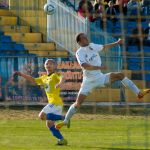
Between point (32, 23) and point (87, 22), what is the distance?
2.93 meters

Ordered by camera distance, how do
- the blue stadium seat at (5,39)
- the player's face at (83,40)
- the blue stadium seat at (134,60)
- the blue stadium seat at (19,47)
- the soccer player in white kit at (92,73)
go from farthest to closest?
the blue stadium seat at (5,39)
the blue stadium seat at (19,47)
the blue stadium seat at (134,60)
the soccer player in white kit at (92,73)
the player's face at (83,40)

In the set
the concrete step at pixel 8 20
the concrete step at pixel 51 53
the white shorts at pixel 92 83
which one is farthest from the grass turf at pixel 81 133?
the concrete step at pixel 8 20

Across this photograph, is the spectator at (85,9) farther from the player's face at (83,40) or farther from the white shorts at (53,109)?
the white shorts at (53,109)

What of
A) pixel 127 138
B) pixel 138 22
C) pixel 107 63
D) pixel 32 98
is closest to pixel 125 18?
pixel 138 22

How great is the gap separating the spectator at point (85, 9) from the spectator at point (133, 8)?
1.13 m

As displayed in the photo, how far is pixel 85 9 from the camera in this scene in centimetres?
2461

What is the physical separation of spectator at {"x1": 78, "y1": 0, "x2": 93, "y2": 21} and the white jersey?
8004 mm

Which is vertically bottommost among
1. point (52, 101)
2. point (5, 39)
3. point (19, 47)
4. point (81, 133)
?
point (81, 133)

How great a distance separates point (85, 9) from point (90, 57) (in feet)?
29.1

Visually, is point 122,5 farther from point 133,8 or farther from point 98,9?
point 98,9

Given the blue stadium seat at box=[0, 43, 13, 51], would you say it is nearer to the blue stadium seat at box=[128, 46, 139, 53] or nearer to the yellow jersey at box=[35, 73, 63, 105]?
Answer: the blue stadium seat at box=[128, 46, 139, 53]

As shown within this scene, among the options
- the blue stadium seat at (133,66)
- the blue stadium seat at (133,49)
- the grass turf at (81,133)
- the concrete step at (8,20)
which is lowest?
the grass turf at (81,133)

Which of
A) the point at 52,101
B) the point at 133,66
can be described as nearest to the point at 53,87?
the point at 52,101

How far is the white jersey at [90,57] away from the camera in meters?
15.8
